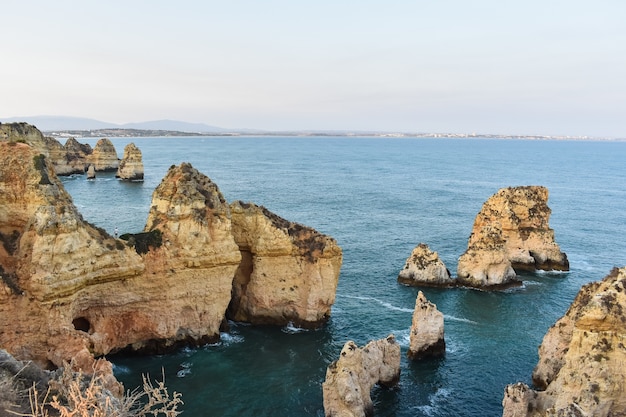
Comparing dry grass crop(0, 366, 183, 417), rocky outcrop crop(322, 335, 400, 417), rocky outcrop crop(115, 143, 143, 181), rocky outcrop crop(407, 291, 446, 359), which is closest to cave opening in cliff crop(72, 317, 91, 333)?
rocky outcrop crop(322, 335, 400, 417)

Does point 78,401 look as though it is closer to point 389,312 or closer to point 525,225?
point 389,312

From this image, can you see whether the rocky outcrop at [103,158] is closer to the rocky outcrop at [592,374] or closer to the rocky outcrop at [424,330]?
the rocky outcrop at [424,330]

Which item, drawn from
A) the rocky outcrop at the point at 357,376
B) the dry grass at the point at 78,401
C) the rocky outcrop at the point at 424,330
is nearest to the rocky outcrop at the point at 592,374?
the rocky outcrop at the point at 357,376

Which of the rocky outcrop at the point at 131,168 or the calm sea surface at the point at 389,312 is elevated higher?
the rocky outcrop at the point at 131,168

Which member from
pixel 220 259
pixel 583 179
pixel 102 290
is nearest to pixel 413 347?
pixel 220 259

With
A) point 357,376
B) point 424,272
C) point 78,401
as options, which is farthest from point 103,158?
point 78,401

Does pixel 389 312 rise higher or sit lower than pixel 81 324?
lower
